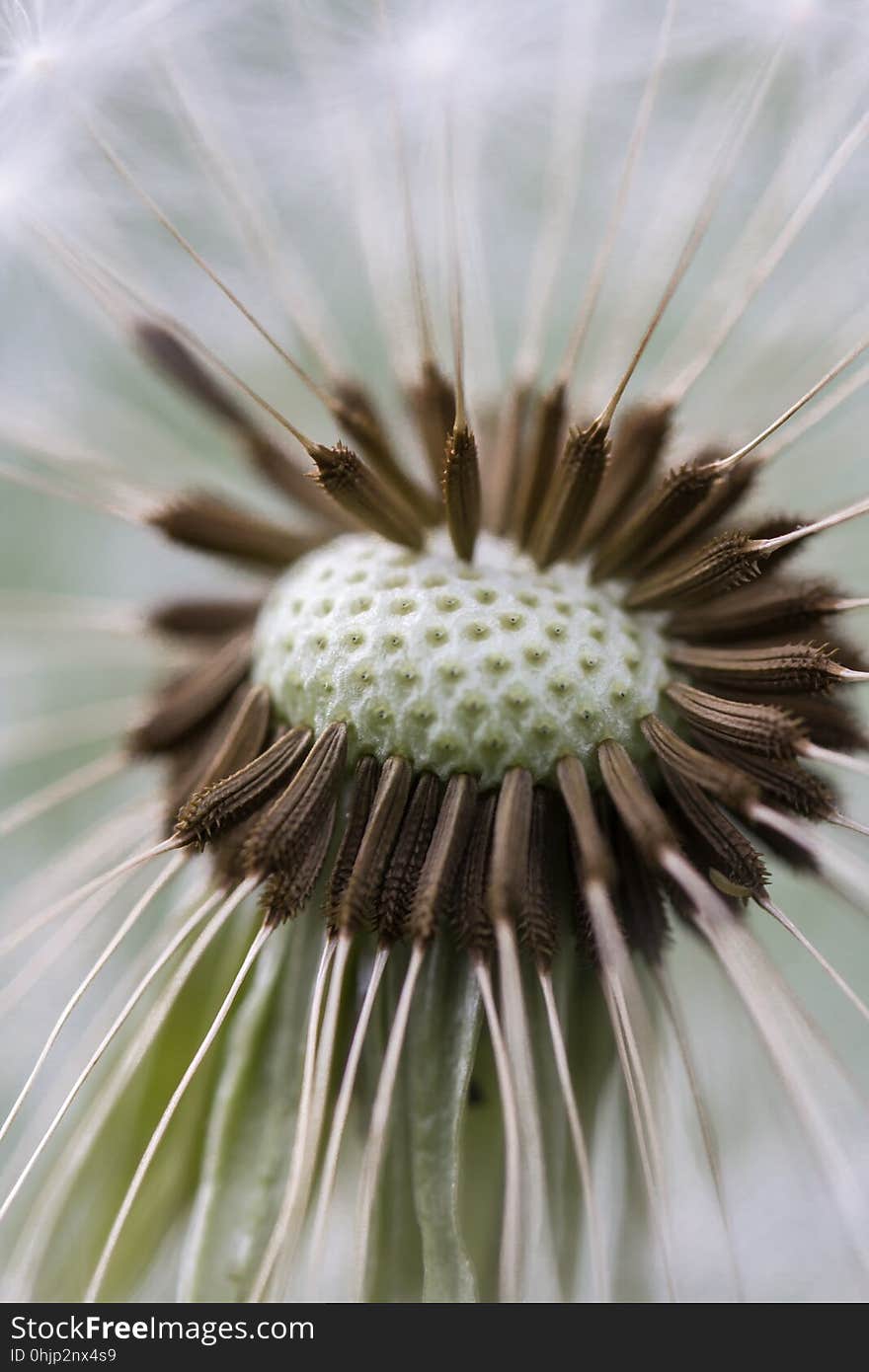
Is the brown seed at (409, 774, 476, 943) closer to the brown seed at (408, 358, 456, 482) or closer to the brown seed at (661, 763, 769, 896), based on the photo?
the brown seed at (661, 763, 769, 896)

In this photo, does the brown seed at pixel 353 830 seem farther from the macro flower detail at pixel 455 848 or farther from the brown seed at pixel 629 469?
the brown seed at pixel 629 469

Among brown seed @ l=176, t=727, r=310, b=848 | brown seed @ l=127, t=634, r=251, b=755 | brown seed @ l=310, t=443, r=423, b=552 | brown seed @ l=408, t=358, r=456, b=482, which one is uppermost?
brown seed @ l=408, t=358, r=456, b=482

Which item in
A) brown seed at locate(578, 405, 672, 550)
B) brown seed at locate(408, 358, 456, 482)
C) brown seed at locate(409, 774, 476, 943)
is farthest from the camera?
brown seed at locate(408, 358, 456, 482)

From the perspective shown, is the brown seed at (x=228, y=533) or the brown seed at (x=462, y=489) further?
the brown seed at (x=228, y=533)

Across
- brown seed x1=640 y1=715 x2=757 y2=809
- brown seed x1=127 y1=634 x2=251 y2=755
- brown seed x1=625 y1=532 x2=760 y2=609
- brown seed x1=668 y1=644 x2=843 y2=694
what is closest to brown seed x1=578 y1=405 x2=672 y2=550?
brown seed x1=625 y1=532 x2=760 y2=609

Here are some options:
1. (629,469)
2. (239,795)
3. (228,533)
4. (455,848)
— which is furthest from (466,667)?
(228,533)

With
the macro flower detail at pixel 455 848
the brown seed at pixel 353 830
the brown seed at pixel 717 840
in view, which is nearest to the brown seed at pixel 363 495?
the macro flower detail at pixel 455 848

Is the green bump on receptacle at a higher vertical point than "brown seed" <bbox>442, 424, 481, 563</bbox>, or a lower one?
lower

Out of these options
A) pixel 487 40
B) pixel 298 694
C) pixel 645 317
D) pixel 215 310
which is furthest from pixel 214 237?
pixel 298 694
